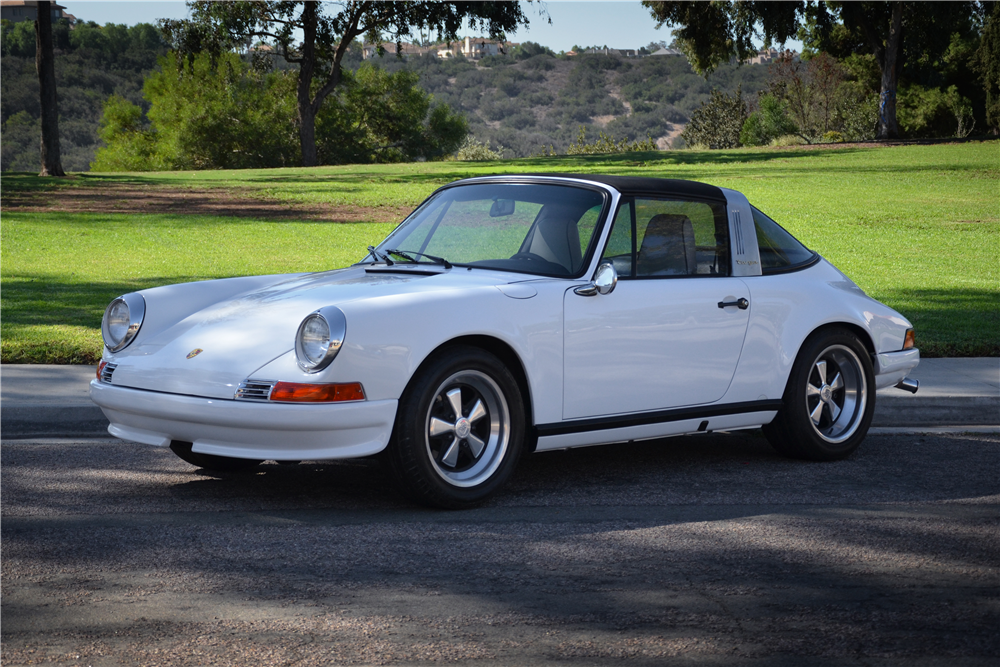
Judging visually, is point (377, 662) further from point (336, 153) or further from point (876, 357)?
point (336, 153)

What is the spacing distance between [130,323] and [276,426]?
4.43ft

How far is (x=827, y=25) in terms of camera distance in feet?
141

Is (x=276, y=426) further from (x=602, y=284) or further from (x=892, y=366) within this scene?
(x=892, y=366)

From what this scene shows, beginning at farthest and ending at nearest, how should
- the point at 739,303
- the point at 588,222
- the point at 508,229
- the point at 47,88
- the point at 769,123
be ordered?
1. the point at 769,123
2. the point at 47,88
3. the point at 739,303
4. the point at 508,229
5. the point at 588,222

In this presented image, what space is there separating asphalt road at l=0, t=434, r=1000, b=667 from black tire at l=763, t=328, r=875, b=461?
15cm

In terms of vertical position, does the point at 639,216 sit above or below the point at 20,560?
above

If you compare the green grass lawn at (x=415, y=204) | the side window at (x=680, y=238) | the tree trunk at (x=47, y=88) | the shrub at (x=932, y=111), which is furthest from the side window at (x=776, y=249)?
the shrub at (x=932, y=111)

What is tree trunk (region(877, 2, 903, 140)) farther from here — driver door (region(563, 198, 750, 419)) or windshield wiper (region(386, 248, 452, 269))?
windshield wiper (region(386, 248, 452, 269))

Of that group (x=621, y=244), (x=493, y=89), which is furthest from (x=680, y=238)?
(x=493, y=89)

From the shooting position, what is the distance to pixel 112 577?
427 cm

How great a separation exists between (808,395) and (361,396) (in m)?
2.98

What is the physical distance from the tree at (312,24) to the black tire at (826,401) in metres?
38.1

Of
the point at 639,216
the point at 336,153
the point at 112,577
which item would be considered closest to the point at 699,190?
the point at 639,216

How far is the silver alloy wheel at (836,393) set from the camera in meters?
6.57
